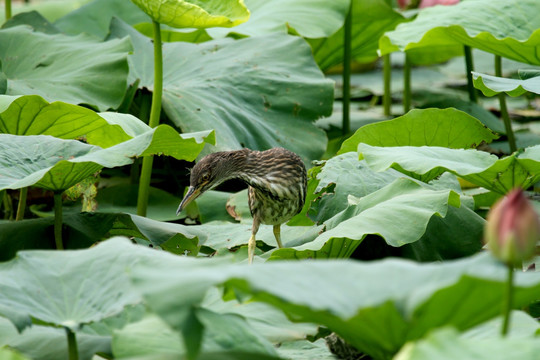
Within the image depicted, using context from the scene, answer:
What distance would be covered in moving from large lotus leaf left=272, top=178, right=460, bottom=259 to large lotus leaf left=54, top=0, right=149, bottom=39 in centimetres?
329

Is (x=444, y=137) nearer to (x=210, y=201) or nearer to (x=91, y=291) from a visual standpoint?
(x=210, y=201)

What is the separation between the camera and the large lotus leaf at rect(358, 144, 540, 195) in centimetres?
296

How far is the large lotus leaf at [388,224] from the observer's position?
3.12 meters

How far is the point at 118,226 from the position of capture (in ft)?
11.7

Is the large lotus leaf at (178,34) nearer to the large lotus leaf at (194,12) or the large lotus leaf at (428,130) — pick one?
the large lotus leaf at (194,12)

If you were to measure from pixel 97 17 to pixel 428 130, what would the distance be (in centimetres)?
310

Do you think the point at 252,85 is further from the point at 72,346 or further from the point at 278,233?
the point at 72,346

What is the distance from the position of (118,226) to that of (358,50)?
3452 millimetres

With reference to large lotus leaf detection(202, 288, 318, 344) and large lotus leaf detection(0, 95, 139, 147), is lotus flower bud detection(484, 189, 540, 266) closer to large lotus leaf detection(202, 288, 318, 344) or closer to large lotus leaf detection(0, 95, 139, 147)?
large lotus leaf detection(202, 288, 318, 344)

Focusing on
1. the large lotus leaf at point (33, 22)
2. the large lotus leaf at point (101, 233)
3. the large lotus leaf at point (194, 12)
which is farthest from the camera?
the large lotus leaf at point (33, 22)

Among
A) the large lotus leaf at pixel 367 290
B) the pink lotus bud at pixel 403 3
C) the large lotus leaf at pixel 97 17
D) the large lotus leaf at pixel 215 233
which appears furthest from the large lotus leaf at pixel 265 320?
the pink lotus bud at pixel 403 3

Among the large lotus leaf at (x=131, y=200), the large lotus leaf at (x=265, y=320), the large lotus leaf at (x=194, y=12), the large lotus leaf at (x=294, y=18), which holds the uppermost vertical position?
the large lotus leaf at (x=194, y=12)

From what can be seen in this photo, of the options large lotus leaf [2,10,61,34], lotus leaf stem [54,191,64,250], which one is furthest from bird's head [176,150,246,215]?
large lotus leaf [2,10,61,34]

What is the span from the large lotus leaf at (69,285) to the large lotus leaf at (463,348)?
836mm
